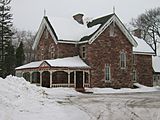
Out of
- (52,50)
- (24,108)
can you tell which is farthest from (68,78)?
(24,108)

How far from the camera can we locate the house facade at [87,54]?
38.1m

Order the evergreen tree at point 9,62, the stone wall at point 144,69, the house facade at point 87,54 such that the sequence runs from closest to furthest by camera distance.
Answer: the house facade at point 87,54
the stone wall at point 144,69
the evergreen tree at point 9,62

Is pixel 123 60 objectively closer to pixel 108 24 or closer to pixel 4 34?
pixel 108 24

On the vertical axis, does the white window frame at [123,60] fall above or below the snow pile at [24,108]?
above

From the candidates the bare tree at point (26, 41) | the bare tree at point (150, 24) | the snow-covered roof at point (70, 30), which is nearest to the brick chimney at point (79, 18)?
the snow-covered roof at point (70, 30)

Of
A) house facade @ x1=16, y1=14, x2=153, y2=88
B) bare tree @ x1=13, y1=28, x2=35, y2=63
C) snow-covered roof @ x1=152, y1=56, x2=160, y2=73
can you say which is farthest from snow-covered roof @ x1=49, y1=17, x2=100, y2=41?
bare tree @ x1=13, y1=28, x2=35, y2=63

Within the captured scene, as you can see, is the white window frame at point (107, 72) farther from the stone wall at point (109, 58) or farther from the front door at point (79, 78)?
the front door at point (79, 78)

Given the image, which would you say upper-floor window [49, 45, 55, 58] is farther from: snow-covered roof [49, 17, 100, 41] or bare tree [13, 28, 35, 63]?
bare tree [13, 28, 35, 63]

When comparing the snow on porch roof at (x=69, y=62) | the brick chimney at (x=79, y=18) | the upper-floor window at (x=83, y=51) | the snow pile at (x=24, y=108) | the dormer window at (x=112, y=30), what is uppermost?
the brick chimney at (x=79, y=18)

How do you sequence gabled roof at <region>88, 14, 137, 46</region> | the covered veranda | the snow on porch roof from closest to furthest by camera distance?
the covered veranda
the snow on porch roof
gabled roof at <region>88, 14, 137, 46</region>

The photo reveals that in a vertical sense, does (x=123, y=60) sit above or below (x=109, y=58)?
below

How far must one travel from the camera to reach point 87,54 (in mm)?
38906

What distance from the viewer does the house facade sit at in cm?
3808

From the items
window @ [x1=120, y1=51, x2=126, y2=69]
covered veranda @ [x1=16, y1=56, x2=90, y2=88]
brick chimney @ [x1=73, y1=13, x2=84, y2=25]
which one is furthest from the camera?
brick chimney @ [x1=73, y1=13, x2=84, y2=25]
